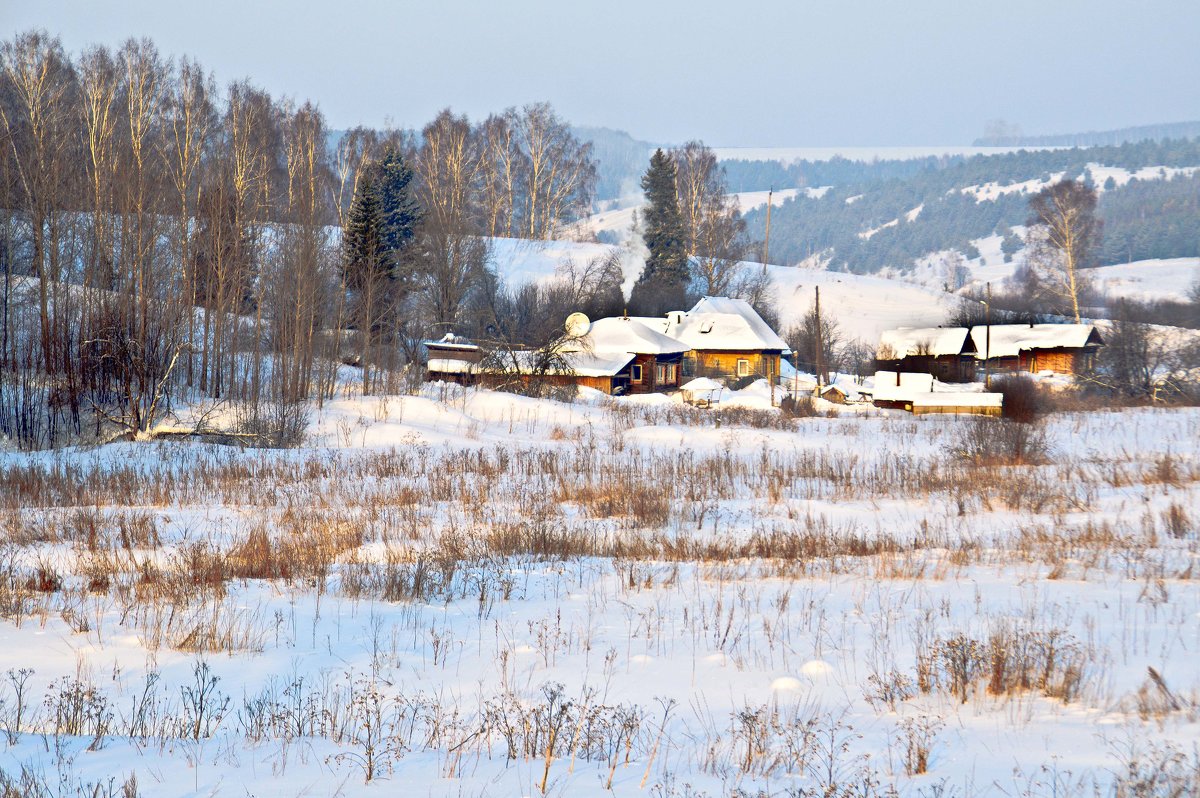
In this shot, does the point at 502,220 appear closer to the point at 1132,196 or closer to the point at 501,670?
the point at 501,670

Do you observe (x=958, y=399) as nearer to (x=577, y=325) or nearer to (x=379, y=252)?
(x=577, y=325)

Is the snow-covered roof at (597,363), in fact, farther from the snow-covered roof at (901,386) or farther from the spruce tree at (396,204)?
the spruce tree at (396,204)

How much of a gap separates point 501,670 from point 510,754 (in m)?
1.43

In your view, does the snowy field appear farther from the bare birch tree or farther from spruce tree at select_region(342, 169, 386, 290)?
the bare birch tree

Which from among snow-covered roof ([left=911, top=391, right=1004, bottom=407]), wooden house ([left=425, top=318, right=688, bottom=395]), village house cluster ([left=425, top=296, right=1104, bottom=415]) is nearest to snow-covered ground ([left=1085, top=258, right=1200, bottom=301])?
village house cluster ([left=425, top=296, right=1104, bottom=415])

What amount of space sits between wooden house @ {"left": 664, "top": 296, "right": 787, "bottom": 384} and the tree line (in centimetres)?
1220

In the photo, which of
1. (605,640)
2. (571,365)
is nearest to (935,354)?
(571,365)

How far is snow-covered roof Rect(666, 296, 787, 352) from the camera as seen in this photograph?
164 ft

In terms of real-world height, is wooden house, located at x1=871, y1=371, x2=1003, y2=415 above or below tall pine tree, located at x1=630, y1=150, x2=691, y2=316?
below

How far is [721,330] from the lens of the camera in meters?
50.7

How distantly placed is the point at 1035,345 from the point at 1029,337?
0.82m

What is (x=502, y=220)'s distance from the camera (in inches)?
2709

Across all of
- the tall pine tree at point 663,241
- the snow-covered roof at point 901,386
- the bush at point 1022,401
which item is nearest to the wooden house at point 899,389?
the snow-covered roof at point 901,386

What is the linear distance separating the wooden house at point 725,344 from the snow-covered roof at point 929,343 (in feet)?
22.7
